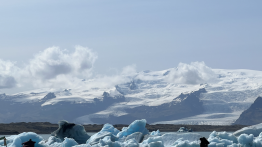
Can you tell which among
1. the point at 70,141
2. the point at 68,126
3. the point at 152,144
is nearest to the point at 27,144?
the point at 70,141

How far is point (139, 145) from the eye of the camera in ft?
116

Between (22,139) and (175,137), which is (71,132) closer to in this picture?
(22,139)

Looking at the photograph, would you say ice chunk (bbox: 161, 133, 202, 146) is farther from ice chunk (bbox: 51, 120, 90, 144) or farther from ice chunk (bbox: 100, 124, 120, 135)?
ice chunk (bbox: 51, 120, 90, 144)

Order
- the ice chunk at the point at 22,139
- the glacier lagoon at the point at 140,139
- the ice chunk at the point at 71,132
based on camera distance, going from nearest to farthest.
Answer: the glacier lagoon at the point at 140,139, the ice chunk at the point at 22,139, the ice chunk at the point at 71,132

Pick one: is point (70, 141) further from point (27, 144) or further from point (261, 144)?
point (261, 144)

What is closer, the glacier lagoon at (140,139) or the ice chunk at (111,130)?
the glacier lagoon at (140,139)

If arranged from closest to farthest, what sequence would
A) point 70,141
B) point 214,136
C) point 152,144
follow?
point 152,144 → point 70,141 → point 214,136

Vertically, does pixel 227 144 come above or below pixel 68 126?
below

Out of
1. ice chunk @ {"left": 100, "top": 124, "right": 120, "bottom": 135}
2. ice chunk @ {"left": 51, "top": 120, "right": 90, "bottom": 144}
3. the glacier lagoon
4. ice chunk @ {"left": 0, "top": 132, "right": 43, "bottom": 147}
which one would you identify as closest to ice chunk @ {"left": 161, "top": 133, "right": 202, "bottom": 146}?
the glacier lagoon

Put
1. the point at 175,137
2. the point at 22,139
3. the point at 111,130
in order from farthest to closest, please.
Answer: the point at 111,130 → the point at 175,137 → the point at 22,139

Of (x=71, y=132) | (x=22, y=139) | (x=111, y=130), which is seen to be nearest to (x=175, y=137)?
(x=111, y=130)

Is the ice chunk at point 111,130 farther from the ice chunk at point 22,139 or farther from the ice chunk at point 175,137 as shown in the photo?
the ice chunk at point 22,139

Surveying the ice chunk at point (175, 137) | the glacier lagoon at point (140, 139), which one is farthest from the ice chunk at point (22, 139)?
the ice chunk at point (175, 137)

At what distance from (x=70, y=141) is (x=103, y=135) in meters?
5.12
